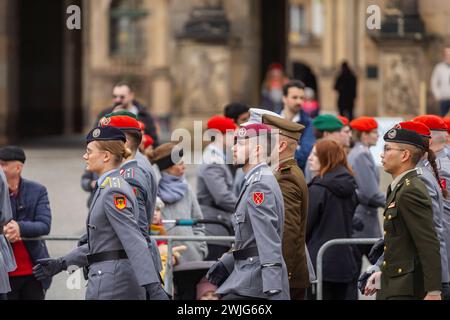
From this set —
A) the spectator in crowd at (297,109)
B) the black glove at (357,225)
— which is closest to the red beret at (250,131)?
the black glove at (357,225)

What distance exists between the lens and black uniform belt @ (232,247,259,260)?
9375 millimetres

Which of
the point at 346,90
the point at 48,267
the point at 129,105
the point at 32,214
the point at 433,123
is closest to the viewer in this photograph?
the point at 48,267

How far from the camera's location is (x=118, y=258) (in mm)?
9336

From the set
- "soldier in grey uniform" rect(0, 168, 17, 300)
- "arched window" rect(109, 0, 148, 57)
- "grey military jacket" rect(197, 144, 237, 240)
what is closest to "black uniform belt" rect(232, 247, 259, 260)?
"soldier in grey uniform" rect(0, 168, 17, 300)

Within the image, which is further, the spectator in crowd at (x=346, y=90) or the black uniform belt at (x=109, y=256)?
the spectator in crowd at (x=346, y=90)

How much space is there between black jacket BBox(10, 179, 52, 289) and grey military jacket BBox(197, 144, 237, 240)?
2.20 m

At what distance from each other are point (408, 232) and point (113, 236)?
1.95 metres

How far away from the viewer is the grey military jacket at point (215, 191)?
45.8ft

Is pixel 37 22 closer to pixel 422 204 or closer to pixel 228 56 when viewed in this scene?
pixel 228 56

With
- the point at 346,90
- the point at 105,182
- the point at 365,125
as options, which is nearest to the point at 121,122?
the point at 105,182

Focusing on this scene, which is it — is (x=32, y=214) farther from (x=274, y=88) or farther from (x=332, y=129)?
(x=274, y=88)

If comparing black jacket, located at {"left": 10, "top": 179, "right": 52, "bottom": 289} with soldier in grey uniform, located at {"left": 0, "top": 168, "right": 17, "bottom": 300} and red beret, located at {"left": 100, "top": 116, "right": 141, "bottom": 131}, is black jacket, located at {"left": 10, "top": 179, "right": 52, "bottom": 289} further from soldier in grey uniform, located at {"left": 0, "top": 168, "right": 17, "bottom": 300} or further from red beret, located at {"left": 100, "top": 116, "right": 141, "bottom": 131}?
red beret, located at {"left": 100, "top": 116, "right": 141, "bottom": 131}

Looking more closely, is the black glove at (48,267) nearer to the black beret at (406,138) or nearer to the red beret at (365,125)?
the black beret at (406,138)

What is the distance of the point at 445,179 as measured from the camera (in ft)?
34.4
